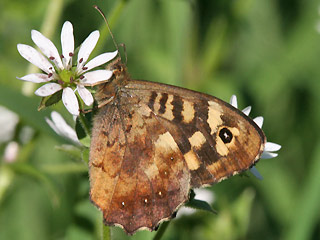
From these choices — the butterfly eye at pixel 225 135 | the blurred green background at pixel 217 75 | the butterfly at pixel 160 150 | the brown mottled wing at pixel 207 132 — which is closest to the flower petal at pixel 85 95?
the butterfly at pixel 160 150

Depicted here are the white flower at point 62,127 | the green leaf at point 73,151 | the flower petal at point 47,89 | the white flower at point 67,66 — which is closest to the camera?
the flower petal at point 47,89

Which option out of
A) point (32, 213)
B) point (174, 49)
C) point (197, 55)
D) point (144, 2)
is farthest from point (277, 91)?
point (32, 213)

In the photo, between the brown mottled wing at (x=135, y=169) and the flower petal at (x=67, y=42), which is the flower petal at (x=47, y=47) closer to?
the flower petal at (x=67, y=42)

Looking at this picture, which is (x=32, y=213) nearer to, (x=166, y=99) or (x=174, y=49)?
(x=174, y=49)

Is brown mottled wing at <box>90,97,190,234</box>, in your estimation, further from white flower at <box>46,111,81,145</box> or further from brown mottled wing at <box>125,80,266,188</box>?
white flower at <box>46,111,81,145</box>

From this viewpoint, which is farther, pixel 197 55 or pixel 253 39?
pixel 253 39

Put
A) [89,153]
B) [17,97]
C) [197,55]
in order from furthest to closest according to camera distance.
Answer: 1. [197,55]
2. [17,97]
3. [89,153]
